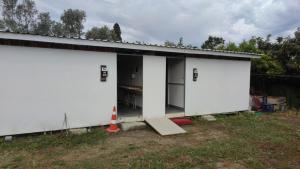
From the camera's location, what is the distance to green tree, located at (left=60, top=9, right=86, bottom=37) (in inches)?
1280

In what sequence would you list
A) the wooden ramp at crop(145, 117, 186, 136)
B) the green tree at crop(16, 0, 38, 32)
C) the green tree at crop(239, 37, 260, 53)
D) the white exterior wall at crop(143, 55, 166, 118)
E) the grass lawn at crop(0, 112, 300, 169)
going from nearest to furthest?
the grass lawn at crop(0, 112, 300, 169) → the wooden ramp at crop(145, 117, 186, 136) → the white exterior wall at crop(143, 55, 166, 118) → the green tree at crop(239, 37, 260, 53) → the green tree at crop(16, 0, 38, 32)

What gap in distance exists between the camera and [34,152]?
410 cm

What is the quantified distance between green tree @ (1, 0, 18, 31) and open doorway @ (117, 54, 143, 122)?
27.1 m

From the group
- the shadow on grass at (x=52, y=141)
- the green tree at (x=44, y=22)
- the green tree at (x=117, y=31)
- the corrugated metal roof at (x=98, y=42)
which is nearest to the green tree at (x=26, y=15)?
the green tree at (x=44, y=22)

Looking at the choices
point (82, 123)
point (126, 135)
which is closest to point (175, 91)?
Result: point (126, 135)

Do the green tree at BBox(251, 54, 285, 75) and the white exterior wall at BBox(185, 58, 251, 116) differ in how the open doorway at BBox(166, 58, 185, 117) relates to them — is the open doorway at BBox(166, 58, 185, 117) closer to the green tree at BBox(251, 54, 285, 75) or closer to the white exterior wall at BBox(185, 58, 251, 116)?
the white exterior wall at BBox(185, 58, 251, 116)

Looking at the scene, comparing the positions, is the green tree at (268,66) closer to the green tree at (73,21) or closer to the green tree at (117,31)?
the green tree at (117,31)

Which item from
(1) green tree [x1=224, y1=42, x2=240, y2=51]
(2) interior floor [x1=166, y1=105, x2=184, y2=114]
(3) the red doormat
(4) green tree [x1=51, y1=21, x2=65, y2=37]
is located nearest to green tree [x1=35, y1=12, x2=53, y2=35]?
(4) green tree [x1=51, y1=21, x2=65, y2=37]

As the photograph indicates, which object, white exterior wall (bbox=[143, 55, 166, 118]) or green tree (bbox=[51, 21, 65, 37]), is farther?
green tree (bbox=[51, 21, 65, 37])

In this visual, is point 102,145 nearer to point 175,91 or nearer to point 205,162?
point 205,162

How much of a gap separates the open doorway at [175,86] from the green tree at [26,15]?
3003 cm

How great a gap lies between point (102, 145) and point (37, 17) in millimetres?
33680

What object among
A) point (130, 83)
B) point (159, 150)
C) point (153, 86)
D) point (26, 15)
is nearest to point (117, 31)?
point (26, 15)

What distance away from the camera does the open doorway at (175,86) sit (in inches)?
285
